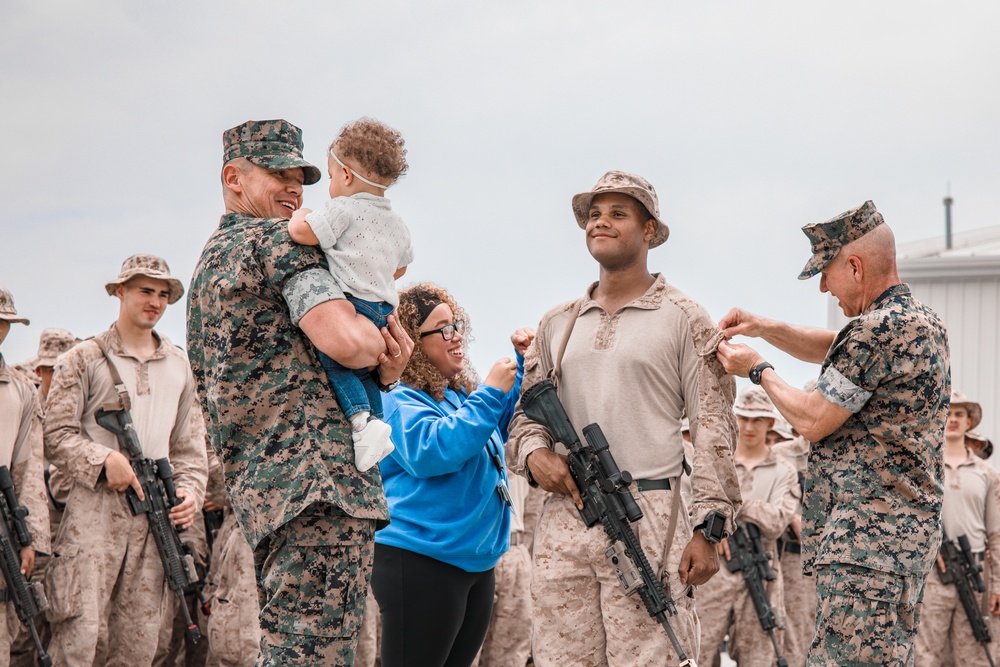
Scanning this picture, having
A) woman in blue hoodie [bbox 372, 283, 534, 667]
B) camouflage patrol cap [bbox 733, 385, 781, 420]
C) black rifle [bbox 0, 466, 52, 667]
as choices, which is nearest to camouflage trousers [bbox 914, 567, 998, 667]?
camouflage patrol cap [bbox 733, 385, 781, 420]

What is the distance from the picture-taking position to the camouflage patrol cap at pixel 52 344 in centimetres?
923

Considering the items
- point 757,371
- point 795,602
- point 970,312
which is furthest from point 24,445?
point 970,312

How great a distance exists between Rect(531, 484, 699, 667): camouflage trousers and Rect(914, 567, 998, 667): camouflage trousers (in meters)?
5.88

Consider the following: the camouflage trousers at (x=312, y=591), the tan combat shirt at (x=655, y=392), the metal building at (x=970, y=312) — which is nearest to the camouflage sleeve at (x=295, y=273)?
the camouflage trousers at (x=312, y=591)

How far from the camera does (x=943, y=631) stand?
30.5 feet

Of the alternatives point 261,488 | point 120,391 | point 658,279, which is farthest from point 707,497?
point 120,391

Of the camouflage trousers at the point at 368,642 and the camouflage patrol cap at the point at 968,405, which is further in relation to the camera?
the camouflage patrol cap at the point at 968,405

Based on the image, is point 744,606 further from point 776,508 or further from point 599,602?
point 599,602

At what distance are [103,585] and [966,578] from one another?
6920mm

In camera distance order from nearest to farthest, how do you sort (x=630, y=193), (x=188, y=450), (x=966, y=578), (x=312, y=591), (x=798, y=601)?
(x=312, y=591) < (x=630, y=193) < (x=188, y=450) < (x=798, y=601) < (x=966, y=578)

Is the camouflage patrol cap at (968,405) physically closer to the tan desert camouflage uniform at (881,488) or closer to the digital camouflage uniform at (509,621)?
the digital camouflage uniform at (509,621)

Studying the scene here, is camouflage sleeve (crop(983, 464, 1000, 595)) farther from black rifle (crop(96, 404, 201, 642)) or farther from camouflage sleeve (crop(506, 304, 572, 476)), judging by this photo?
black rifle (crop(96, 404, 201, 642))

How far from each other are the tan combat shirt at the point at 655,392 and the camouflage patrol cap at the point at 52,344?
19.8 feet

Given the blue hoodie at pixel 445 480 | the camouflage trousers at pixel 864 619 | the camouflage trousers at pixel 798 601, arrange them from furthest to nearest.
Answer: the camouflage trousers at pixel 798 601
the blue hoodie at pixel 445 480
the camouflage trousers at pixel 864 619
